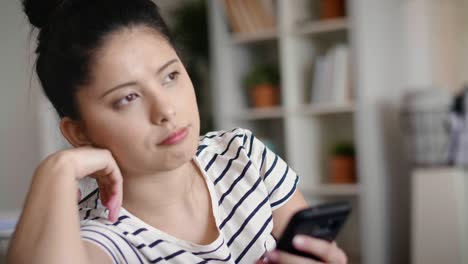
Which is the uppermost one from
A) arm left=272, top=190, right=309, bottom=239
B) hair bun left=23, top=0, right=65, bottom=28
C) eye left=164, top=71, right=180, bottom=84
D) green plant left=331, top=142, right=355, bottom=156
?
hair bun left=23, top=0, right=65, bottom=28

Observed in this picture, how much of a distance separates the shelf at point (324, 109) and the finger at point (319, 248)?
178cm

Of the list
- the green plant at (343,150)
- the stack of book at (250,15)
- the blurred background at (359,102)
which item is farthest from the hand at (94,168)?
the stack of book at (250,15)

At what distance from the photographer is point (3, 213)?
1.48 meters

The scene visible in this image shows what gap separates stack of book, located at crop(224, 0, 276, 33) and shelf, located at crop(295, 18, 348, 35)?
6.2 inches

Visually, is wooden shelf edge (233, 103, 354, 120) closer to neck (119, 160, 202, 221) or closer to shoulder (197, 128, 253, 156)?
shoulder (197, 128, 253, 156)

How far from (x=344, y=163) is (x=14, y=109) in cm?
148

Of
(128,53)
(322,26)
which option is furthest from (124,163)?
(322,26)

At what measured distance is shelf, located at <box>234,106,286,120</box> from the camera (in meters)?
2.77

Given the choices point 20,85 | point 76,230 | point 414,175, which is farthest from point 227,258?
point 414,175

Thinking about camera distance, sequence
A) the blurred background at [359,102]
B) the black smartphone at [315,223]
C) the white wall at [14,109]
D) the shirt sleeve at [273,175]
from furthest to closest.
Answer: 1. the blurred background at [359,102]
2. the white wall at [14,109]
3. the shirt sleeve at [273,175]
4. the black smartphone at [315,223]

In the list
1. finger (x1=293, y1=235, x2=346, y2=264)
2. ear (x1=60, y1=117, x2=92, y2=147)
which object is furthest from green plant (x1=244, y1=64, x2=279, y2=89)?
finger (x1=293, y1=235, x2=346, y2=264)

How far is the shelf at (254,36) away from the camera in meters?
2.75

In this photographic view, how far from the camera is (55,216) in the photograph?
772mm

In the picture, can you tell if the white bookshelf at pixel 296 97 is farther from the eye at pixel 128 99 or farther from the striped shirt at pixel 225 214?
the eye at pixel 128 99
